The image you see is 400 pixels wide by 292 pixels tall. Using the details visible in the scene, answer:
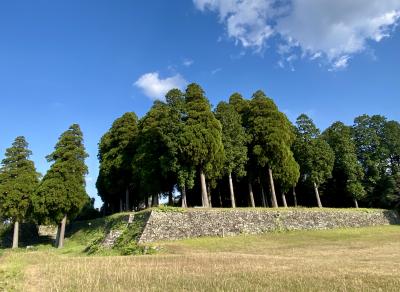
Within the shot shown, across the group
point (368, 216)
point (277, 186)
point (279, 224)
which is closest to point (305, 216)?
point (279, 224)

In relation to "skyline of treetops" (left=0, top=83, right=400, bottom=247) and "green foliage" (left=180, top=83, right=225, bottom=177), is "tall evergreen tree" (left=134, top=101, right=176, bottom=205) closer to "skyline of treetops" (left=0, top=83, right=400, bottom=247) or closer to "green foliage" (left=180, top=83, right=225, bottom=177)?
"skyline of treetops" (left=0, top=83, right=400, bottom=247)

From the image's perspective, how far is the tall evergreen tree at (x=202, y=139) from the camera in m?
30.2

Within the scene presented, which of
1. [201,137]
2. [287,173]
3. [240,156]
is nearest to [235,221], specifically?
[201,137]

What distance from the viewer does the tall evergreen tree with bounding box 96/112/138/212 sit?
130ft

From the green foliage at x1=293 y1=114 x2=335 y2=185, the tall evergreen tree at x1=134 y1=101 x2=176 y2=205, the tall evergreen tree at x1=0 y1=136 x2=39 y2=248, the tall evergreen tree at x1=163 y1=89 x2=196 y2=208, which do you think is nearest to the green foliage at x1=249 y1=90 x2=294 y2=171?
the green foliage at x1=293 y1=114 x2=335 y2=185

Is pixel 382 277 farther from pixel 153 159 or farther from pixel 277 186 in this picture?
pixel 277 186

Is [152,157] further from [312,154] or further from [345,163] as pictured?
[345,163]

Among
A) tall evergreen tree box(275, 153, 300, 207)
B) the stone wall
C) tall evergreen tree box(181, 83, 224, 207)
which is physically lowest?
the stone wall

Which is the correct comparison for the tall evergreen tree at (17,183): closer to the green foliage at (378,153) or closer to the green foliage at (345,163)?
the green foliage at (345,163)

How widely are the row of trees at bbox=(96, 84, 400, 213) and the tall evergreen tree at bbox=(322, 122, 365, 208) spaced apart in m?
0.12

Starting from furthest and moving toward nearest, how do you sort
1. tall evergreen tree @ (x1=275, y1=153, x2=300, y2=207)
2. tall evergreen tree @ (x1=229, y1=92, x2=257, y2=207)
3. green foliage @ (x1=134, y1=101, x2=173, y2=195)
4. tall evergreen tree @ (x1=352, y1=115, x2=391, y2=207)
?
tall evergreen tree @ (x1=352, y1=115, x2=391, y2=207) → tall evergreen tree @ (x1=275, y1=153, x2=300, y2=207) → tall evergreen tree @ (x1=229, y1=92, x2=257, y2=207) → green foliage @ (x1=134, y1=101, x2=173, y2=195)

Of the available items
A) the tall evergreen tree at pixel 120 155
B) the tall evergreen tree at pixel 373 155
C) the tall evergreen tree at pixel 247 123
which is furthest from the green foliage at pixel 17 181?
the tall evergreen tree at pixel 373 155

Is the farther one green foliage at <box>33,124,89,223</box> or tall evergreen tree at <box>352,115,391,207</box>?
tall evergreen tree at <box>352,115,391,207</box>

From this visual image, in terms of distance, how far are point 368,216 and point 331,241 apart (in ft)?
39.3
